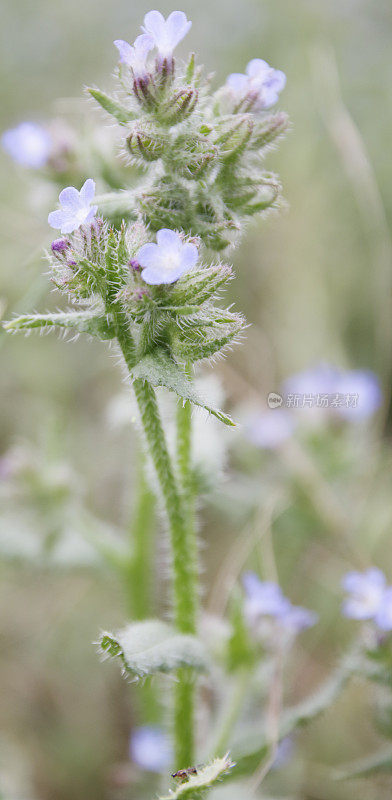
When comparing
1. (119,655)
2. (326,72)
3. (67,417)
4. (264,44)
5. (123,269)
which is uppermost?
(264,44)

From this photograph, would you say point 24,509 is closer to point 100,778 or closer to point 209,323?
point 100,778

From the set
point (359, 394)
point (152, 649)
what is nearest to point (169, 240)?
point (152, 649)

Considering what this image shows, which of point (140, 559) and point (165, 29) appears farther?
point (140, 559)

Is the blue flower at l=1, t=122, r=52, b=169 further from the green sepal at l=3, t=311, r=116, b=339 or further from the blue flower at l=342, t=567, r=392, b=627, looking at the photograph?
the blue flower at l=342, t=567, r=392, b=627

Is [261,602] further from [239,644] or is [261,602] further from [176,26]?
[176,26]

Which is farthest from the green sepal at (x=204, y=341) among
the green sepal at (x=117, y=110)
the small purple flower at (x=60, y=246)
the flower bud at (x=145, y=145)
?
the green sepal at (x=117, y=110)

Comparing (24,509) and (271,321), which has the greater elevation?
(271,321)

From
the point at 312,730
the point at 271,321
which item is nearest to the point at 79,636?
the point at 312,730
